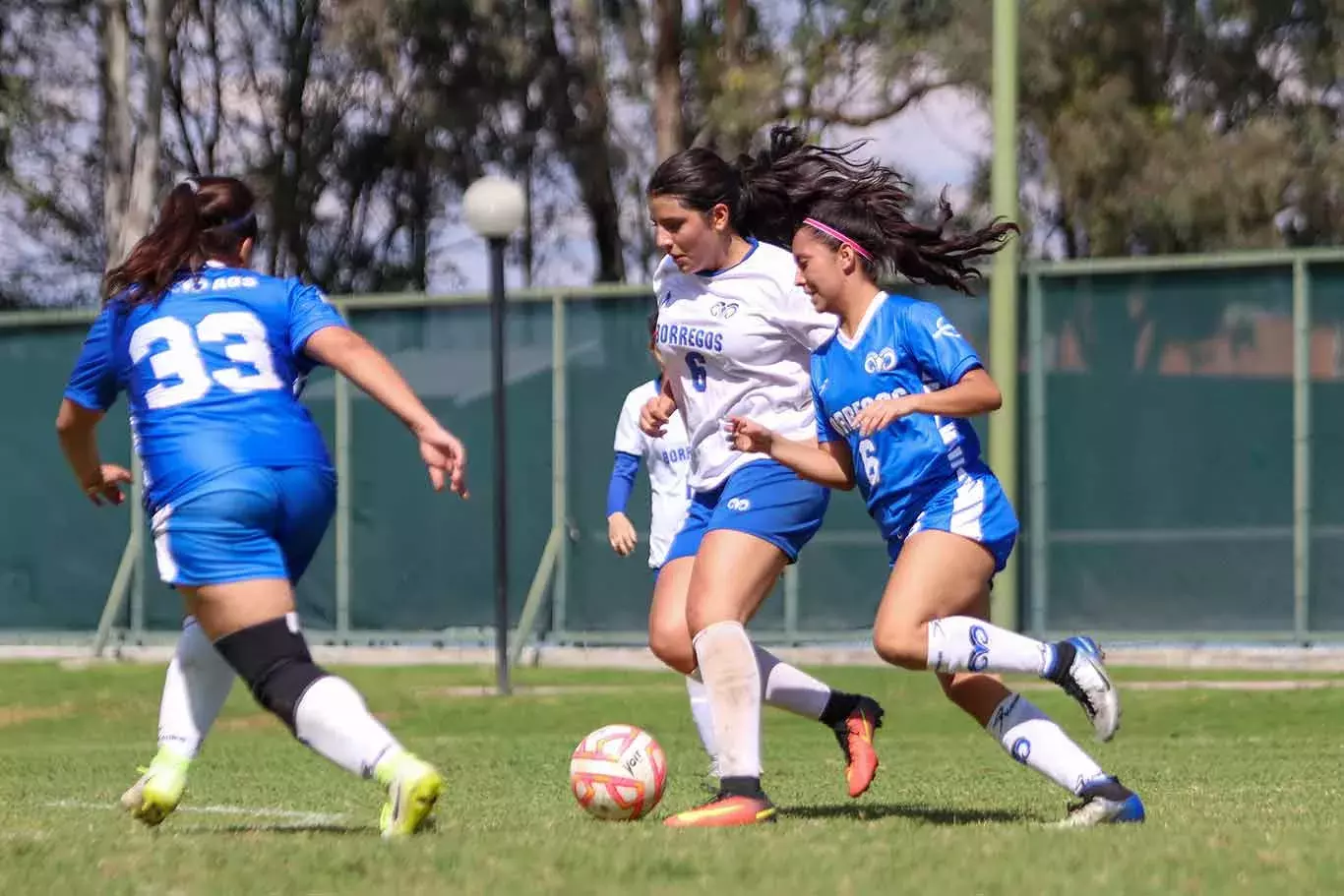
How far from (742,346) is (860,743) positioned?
130cm

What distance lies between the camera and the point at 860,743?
734 cm

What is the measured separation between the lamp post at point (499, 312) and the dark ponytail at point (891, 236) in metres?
8.39

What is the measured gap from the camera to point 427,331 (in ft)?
60.0

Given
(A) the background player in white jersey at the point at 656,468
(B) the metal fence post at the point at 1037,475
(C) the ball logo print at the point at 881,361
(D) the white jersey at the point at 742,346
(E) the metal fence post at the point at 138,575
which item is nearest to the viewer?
(C) the ball logo print at the point at 881,361

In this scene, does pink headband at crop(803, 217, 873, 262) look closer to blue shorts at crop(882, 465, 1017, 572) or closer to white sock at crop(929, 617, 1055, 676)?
blue shorts at crop(882, 465, 1017, 572)

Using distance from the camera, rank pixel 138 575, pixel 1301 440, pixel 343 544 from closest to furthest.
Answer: pixel 1301 440 → pixel 343 544 → pixel 138 575

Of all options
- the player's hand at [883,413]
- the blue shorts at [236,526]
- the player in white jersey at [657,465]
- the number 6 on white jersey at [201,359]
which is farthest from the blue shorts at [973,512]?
the player in white jersey at [657,465]

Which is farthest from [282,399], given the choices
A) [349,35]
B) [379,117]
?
[379,117]

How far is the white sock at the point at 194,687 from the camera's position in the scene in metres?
6.63

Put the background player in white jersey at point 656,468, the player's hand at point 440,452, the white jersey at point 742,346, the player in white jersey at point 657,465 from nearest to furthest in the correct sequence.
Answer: the player's hand at point 440,452, the white jersey at point 742,346, the background player in white jersey at point 656,468, the player in white jersey at point 657,465

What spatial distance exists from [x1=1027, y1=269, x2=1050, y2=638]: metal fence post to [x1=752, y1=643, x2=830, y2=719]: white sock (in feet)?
31.1

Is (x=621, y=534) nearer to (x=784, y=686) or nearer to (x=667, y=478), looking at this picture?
(x=667, y=478)

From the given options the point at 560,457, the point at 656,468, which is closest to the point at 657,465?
the point at 656,468

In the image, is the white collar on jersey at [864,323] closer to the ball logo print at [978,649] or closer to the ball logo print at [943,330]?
the ball logo print at [943,330]
